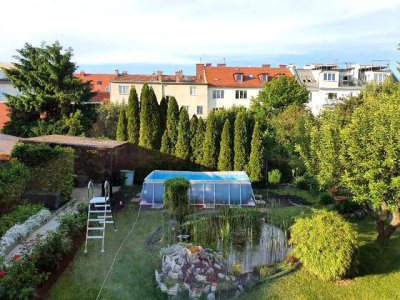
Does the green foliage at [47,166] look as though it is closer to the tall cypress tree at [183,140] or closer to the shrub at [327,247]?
the tall cypress tree at [183,140]

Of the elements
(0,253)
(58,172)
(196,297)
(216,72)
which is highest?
(216,72)

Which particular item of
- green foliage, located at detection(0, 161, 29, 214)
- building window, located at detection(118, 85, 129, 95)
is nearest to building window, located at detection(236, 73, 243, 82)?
building window, located at detection(118, 85, 129, 95)

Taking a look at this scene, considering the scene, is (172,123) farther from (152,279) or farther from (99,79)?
(99,79)

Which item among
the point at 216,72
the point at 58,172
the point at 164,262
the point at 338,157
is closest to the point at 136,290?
the point at 164,262

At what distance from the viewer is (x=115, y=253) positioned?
36.8 ft

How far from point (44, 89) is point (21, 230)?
17.3 m

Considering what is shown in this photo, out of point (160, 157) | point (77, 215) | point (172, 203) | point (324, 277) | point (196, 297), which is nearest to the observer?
point (196, 297)

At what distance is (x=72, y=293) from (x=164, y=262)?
238cm

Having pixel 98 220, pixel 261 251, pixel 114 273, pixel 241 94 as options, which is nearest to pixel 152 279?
pixel 114 273

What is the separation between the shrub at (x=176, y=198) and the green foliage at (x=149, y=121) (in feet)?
26.5

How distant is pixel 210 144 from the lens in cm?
2250

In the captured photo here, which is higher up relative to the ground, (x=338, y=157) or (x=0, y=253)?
(x=338, y=157)

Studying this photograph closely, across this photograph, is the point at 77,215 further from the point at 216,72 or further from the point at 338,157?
the point at 216,72

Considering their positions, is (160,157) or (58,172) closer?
(58,172)
